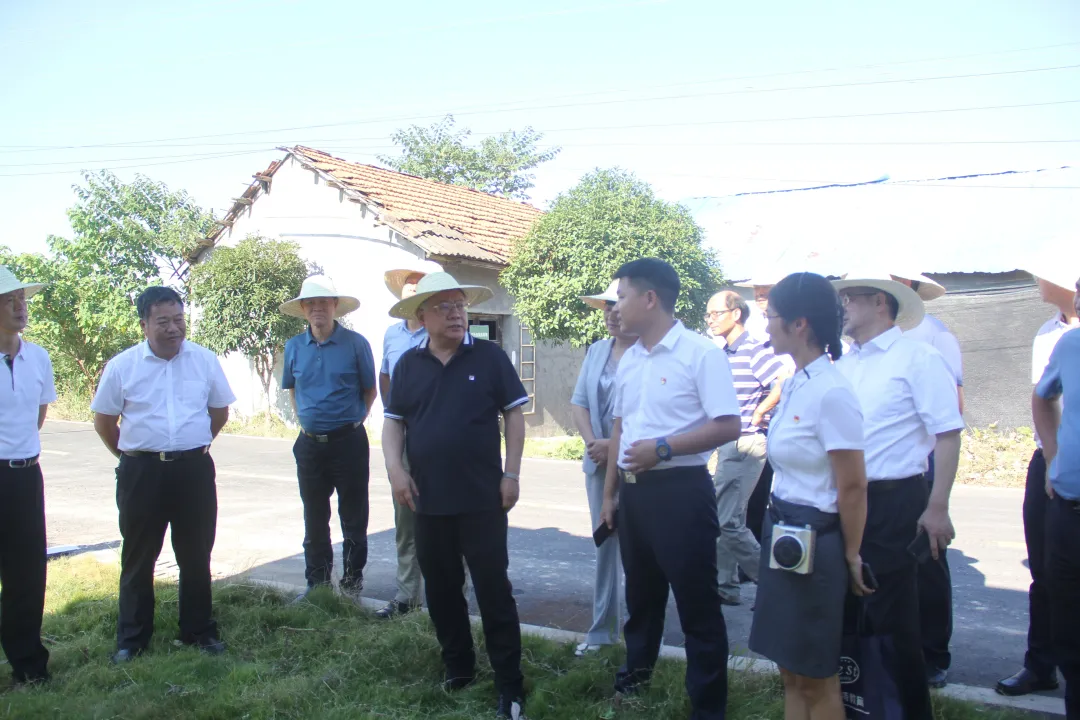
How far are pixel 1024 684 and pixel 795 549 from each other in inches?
80.8

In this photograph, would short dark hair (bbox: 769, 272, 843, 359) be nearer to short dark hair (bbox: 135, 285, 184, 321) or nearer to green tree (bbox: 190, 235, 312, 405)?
short dark hair (bbox: 135, 285, 184, 321)

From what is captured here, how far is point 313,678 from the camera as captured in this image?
411 centimetres

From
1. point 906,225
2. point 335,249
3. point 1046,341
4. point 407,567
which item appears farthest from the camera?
point 335,249

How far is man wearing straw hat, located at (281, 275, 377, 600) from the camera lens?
5539mm

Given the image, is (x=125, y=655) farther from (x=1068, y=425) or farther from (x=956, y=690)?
(x=1068, y=425)

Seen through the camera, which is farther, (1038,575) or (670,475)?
(1038,575)

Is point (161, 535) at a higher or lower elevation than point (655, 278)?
lower

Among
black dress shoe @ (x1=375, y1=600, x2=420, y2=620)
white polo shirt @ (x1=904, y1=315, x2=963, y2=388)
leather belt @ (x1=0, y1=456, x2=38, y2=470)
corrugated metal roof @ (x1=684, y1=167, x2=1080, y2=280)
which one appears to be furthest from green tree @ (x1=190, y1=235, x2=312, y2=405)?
white polo shirt @ (x1=904, y1=315, x2=963, y2=388)

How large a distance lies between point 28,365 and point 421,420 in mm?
2297

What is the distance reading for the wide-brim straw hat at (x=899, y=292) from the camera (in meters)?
3.59

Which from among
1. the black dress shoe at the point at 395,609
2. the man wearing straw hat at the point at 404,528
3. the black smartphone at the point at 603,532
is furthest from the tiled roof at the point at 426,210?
the black smartphone at the point at 603,532

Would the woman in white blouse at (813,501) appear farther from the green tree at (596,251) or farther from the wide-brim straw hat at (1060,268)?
the green tree at (596,251)

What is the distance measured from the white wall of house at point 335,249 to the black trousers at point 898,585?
42.4ft

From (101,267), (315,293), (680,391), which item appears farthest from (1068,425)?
(101,267)
